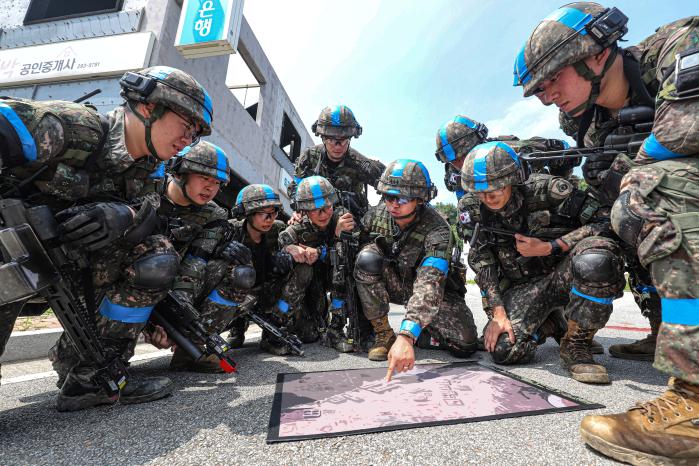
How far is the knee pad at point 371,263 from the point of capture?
3057mm

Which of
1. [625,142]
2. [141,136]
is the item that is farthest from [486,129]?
[141,136]

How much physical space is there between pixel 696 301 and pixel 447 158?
3.00 metres

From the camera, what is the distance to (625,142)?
2.17 metres

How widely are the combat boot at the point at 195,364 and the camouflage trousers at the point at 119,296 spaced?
475 mm

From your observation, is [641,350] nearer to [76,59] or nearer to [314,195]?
[314,195]

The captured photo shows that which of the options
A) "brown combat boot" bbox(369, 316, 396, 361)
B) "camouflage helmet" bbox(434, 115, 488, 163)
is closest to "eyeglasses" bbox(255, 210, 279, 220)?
"brown combat boot" bbox(369, 316, 396, 361)

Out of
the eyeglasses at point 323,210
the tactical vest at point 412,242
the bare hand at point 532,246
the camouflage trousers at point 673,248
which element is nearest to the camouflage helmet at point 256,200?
the eyeglasses at point 323,210

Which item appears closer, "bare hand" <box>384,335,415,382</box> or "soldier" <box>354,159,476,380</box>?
"bare hand" <box>384,335,415,382</box>

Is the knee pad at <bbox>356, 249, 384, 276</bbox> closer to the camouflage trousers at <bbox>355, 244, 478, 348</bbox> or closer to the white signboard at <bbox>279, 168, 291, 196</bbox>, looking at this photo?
the camouflage trousers at <bbox>355, 244, 478, 348</bbox>

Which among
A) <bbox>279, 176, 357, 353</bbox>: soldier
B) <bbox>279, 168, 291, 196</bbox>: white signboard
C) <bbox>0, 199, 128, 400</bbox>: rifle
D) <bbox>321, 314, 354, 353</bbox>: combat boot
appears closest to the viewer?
<bbox>0, 199, 128, 400</bbox>: rifle

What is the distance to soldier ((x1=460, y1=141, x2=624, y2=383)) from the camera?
2.34 metres

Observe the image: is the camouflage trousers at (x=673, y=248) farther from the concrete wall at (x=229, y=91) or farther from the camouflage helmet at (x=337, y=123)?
the concrete wall at (x=229, y=91)

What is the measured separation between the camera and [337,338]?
333cm

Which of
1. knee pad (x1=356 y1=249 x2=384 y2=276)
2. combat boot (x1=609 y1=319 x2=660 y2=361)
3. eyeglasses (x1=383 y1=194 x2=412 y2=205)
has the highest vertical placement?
eyeglasses (x1=383 y1=194 x2=412 y2=205)
